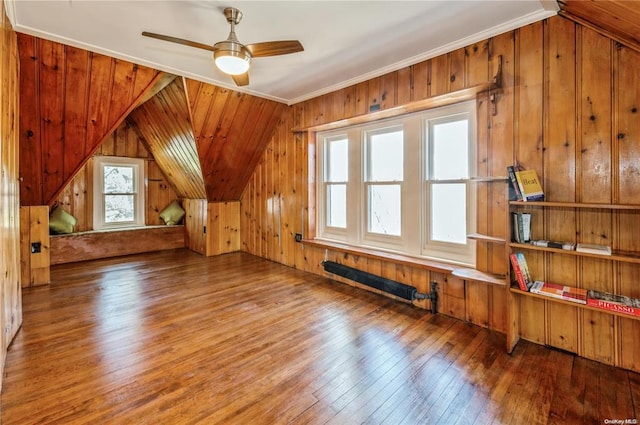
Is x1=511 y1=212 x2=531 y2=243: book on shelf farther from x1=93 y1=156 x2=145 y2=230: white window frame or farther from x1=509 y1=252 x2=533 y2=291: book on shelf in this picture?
x1=93 y1=156 x2=145 y2=230: white window frame

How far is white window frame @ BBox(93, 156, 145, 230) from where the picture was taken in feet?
17.5

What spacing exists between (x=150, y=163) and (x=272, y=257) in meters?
3.34

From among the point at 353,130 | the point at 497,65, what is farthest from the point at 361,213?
the point at 497,65

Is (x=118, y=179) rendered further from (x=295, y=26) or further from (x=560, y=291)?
(x=560, y=291)

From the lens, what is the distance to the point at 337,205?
4.12m

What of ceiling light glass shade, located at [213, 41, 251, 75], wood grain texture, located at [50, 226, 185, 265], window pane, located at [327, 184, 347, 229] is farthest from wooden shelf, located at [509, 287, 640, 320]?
wood grain texture, located at [50, 226, 185, 265]

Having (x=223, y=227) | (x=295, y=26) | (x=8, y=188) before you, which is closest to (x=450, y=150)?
(x=295, y=26)

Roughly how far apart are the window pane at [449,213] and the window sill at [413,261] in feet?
0.96

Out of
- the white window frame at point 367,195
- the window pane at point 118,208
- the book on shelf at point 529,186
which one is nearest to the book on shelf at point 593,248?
the book on shelf at point 529,186

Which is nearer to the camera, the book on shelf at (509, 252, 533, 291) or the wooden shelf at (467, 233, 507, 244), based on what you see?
the book on shelf at (509, 252, 533, 291)

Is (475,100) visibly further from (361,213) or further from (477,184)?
(361,213)

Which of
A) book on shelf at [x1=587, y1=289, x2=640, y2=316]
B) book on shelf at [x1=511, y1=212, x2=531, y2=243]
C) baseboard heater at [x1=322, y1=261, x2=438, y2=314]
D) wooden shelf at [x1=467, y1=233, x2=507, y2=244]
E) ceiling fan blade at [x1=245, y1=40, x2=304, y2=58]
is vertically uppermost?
ceiling fan blade at [x1=245, y1=40, x2=304, y2=58]

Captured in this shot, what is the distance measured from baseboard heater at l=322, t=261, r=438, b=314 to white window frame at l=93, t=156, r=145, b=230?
420 cm

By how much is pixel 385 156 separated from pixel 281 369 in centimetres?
253
